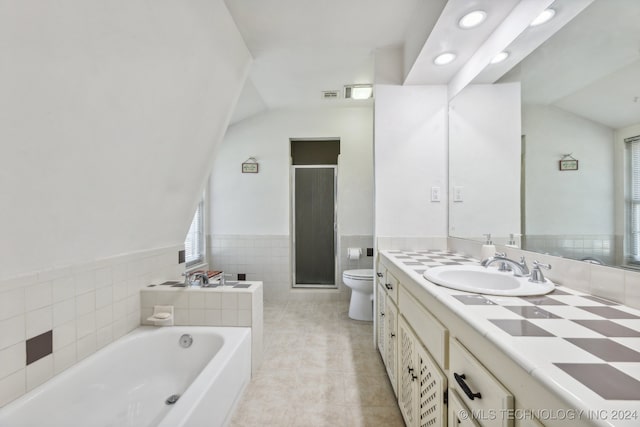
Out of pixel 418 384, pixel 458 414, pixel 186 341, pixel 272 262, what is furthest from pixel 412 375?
pixel 272 262

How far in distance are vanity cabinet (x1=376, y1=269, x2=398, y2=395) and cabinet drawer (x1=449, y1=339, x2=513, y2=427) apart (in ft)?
2.54

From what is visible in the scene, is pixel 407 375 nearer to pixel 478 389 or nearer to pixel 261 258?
pixel 478 389

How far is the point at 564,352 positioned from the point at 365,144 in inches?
126

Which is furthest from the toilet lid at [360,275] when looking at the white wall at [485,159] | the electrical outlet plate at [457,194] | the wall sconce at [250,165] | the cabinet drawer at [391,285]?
the wall sconce at [250,165]

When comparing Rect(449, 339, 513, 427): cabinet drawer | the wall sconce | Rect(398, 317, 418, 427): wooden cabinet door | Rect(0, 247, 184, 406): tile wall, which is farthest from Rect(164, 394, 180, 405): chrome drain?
the wall sconce

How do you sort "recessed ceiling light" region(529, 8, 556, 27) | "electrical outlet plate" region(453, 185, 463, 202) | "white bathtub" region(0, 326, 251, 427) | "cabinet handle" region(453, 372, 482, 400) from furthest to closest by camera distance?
"electrical outlet plate" region(453, 185, 463, 202), "recessed ceiling light" region(529, 8, 556, 27), "white bathtub" region(0, 326, 251, 427), "cabinet handle" region(453, 372, 482, 400)

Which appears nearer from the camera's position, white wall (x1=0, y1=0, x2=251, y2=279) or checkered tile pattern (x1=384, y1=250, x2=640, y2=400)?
checkered tile pattern (x1=384, y1=250, x2=640, y2=400)

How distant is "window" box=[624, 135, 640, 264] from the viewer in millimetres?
934

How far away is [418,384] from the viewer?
1.24 meters

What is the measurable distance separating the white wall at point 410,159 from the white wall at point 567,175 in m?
0.83

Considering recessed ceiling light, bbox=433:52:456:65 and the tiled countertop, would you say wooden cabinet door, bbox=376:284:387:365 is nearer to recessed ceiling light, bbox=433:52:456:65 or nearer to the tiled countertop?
the tiled countertop

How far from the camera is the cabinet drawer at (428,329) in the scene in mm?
1000

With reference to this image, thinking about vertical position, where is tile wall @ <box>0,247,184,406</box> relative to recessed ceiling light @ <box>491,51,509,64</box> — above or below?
below

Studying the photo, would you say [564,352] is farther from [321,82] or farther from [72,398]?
[321,82]
